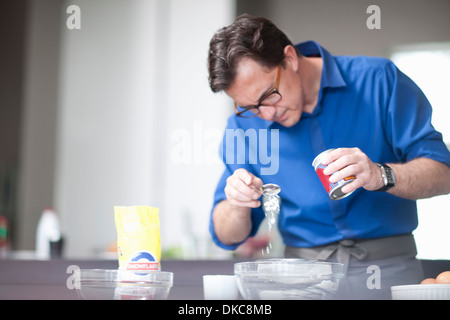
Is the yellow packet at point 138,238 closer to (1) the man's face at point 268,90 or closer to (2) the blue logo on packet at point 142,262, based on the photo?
(2) the blue logo on packet at point 142,262

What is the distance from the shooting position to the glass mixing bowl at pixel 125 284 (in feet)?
2.71

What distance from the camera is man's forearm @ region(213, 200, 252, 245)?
127cm

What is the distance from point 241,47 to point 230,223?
16.5 inches

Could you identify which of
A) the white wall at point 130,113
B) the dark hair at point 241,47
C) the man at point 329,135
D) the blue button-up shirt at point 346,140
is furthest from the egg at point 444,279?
the white wall at point 130,113

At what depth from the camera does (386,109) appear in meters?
1.22

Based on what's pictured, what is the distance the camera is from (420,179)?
3.66 feet

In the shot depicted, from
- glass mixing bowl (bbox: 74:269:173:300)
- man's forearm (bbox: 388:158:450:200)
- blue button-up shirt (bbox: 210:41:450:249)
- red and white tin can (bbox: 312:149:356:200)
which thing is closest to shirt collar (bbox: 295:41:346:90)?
blue button-up shirt (bbox: 210:41:450:249)

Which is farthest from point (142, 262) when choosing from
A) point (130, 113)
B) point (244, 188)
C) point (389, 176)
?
point (130, 113)

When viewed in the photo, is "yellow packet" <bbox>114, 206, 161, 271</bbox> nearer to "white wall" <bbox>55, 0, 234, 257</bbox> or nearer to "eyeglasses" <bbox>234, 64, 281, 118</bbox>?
"eyeglasses" <bbox>234, 64, 281, 118</bbox>

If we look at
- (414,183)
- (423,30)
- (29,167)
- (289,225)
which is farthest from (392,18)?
(29,167)

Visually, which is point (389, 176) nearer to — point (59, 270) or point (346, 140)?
point (346, 140)

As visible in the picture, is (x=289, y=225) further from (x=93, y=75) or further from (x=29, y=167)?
(x=29, y=167)

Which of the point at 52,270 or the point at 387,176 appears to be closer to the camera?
the point at 387,176

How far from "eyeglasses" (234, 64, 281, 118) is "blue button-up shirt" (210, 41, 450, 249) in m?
0.02
